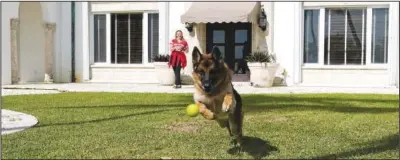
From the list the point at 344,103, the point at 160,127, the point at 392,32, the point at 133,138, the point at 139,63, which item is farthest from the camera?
the point at 139,63

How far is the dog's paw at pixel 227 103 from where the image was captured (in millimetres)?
5395

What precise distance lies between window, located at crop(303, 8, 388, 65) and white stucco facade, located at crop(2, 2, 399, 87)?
0.76 feet

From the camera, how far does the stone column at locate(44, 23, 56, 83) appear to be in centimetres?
2158

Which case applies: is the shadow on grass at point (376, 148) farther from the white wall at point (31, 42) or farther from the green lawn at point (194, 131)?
the white wall at point (31, 42)

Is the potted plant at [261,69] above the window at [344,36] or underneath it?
underneath

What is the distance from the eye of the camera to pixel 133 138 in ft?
24.1

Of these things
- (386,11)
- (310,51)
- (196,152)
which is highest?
(386,11)

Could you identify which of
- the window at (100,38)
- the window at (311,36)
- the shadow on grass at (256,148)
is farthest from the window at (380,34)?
the shadow on grass at (256,148)

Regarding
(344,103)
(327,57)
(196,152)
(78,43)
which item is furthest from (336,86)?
(196,152)

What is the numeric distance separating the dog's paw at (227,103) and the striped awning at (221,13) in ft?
44.2

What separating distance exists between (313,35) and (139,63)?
6.89 metres

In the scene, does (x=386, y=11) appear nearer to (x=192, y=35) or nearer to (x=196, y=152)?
(x=192, y=35)

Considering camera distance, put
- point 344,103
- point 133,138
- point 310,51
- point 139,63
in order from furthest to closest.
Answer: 1. point 139,63
2. point 310,51
3. point 344,103
4. point 133,138

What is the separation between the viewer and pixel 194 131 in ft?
26.2
